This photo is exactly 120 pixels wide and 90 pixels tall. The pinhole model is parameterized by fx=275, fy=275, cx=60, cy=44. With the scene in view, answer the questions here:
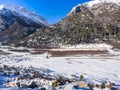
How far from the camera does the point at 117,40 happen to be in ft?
533

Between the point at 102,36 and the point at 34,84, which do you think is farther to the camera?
the point at 102,36

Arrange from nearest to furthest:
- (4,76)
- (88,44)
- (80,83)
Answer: (80,83) < (4,76) < (88,44)

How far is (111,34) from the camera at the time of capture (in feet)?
610

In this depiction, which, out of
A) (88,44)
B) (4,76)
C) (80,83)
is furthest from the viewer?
(88,44)

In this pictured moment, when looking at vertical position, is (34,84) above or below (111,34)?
below

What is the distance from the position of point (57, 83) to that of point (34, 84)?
124 inches

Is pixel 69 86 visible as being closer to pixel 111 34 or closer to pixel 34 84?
pixel 34 84

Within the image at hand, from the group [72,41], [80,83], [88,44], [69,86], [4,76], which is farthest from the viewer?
[72,41]

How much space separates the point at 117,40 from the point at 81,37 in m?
27.2

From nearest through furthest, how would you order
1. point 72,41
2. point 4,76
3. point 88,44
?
point 4,76
point 88,44
point 72,41

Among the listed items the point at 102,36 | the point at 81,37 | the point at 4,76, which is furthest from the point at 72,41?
the point at 4,76

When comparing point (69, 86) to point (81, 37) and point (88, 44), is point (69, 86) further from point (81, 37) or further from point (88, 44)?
point (81, 37)

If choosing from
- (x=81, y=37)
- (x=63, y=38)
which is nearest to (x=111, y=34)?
(x=81, y=37)

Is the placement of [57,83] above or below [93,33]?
below
